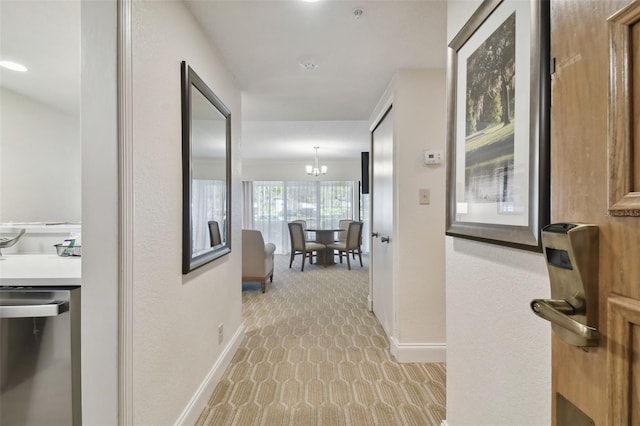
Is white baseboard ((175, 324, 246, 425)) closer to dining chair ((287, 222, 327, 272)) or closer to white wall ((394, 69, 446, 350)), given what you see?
white wall ((394, 69, 446, 350))

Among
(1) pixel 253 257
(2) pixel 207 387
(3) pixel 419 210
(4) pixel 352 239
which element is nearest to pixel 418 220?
(3) pixel 419 210

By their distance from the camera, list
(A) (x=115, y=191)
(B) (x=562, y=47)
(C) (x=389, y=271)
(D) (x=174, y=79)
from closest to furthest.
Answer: (B) (x=562, y=47) → (A) (x=115, y=191) → (D) (x=174, y=79) → (C) (x=389, y=271)

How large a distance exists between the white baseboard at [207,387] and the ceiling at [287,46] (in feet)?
7.01

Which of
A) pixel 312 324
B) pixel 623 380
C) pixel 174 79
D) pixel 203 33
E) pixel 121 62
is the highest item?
pixel 203 33

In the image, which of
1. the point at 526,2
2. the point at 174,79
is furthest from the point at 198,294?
the point at 526,2

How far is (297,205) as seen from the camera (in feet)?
26.3

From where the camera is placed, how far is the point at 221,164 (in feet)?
7.06

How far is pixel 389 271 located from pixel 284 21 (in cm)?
202

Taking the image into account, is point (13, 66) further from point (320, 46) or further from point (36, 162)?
point (320, 46)

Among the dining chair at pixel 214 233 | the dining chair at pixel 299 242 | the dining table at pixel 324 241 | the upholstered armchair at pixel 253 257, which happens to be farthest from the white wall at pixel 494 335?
the dining table at pixel 324 241

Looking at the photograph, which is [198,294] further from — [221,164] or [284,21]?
[284,21]

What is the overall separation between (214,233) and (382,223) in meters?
1.64

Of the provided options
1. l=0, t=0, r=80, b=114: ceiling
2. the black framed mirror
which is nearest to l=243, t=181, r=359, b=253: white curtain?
l=0, t=0, r=80, b=114: ceiling

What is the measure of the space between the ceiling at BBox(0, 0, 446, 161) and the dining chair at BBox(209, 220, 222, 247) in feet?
3.89
